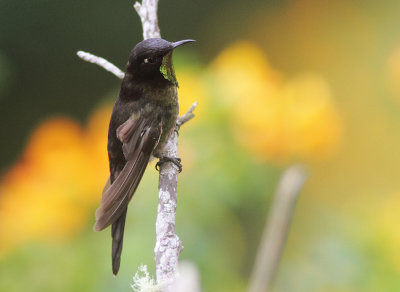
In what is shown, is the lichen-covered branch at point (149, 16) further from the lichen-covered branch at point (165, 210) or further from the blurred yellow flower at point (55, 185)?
the blurred yellow flower at point (55, 185)

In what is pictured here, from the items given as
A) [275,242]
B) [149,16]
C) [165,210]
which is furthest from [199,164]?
[275,242]

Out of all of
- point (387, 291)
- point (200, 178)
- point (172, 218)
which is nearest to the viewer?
point (172, 218)

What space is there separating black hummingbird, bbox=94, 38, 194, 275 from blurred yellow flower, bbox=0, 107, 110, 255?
420mm

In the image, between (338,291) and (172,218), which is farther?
(338,291)

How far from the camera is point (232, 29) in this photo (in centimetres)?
441

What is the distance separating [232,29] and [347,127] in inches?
A: 39.6

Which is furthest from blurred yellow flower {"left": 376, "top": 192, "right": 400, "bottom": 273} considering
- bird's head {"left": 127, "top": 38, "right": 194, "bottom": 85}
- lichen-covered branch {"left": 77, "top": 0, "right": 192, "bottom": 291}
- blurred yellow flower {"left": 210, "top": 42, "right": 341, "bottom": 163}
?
bird's head {"left": 127, "top": 38, "right": 194, "bottom": 85}

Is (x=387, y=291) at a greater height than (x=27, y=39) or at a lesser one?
lesser

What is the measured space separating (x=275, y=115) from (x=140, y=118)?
69 centimetres

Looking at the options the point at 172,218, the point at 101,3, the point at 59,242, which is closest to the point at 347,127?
the point at 101,3

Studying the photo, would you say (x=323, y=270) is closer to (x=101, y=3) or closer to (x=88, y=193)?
(x=88, y=193)

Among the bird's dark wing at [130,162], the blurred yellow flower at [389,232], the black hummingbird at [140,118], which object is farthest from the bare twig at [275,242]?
the blurred yellow flower at [389,232]

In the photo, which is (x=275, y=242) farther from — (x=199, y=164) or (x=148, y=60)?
(x=199, y=164)

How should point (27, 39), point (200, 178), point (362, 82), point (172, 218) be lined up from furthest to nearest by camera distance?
point (362, 82) < point (27, 39) < point (200, 178) < point (172, 218)
